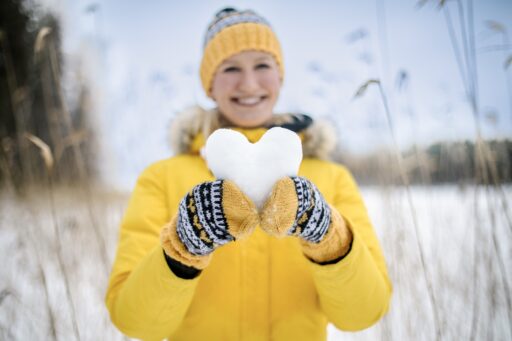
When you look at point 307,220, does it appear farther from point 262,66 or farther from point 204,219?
point 262,66

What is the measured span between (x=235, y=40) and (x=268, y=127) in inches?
11.4

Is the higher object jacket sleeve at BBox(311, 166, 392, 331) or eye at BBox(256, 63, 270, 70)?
eye at BBox(256, 63, 270, 70)

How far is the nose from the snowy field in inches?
27.9

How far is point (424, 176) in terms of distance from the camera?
1.71 meters

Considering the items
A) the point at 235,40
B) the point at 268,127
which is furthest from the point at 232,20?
the point at 268,127

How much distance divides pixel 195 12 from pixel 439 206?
7.38 ft

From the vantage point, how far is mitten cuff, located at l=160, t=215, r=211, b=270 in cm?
61

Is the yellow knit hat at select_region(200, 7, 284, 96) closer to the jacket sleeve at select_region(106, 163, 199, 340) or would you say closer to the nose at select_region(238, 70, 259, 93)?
the nose at select_region(238, 70, 259, 93)

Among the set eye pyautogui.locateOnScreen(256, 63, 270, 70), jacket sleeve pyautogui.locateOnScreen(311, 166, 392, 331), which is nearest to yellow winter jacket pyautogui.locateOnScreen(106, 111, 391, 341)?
jacket sleeve pyautogui.locateOnScreen(311, 166, 392, 331)

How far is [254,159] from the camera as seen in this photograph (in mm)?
566

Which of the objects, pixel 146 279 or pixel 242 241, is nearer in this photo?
pixel 146 279

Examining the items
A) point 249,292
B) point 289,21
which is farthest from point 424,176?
point 289,21

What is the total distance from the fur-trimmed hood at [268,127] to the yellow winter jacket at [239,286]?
83mm

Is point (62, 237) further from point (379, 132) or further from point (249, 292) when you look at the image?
point (379, 132)
